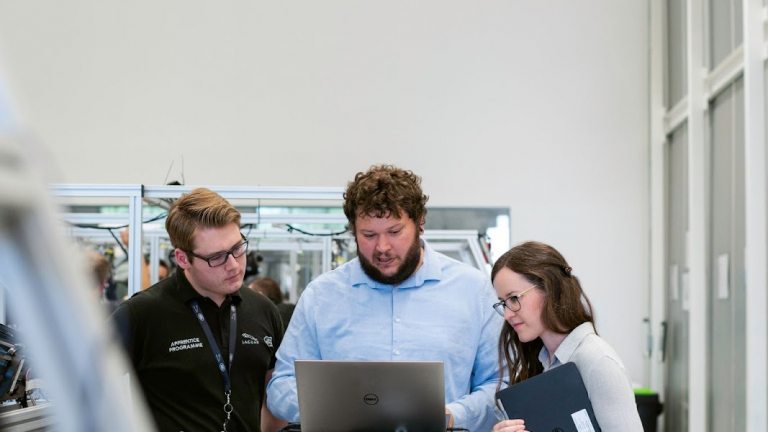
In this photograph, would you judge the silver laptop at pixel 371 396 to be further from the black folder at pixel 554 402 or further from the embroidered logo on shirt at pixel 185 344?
the embroidered logo on shirt at pixel 185 344

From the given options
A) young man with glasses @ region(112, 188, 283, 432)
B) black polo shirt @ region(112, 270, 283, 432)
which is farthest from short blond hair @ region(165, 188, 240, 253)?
black polo shirt @ region(112, 270, 283, 432)

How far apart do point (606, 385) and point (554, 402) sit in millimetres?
137

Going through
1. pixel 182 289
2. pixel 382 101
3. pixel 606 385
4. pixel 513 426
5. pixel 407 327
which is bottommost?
pixel 513 426

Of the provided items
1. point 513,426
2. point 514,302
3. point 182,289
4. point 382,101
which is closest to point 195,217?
point 182,289

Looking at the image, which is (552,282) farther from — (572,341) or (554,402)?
(554,402)

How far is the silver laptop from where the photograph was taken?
203cm

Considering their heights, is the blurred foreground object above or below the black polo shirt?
above

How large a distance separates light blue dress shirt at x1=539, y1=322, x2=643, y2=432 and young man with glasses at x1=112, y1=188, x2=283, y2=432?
0.99 m

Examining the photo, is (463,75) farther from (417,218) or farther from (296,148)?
(417,218)

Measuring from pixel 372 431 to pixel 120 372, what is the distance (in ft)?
5.67

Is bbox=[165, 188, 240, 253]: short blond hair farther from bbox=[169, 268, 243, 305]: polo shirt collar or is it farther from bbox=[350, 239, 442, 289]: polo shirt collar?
bbox=[350, 239, 442, 289]: polo shirt collar

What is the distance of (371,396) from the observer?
206cm

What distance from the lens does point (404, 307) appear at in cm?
249

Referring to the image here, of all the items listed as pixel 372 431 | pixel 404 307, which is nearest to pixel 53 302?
pixel 372 431
